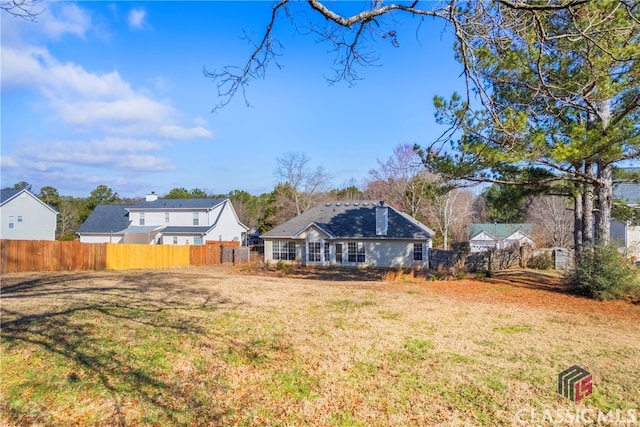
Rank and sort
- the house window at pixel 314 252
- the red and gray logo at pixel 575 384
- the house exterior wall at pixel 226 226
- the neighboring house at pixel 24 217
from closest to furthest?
the red and gray logo at pixel 575 384
the house window at pixel 314 252
the neighboring house at pixel 24 217
the house exterior wall at pixel 226 226

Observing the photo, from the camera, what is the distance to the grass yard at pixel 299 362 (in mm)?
3975

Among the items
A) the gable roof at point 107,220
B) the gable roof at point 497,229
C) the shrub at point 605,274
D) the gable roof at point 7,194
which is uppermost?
the gable roof at point 7,194

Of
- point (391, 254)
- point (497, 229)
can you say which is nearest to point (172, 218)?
point (391, 254)

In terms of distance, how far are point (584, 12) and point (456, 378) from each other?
16.1ft

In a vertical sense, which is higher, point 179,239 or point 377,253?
point 179,239

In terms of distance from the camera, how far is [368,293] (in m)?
11.8

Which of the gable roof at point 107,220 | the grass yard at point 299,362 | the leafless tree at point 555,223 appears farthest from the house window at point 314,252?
the gable roof at point 107,220

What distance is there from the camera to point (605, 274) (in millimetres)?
11250

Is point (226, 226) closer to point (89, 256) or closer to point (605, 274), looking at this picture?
point (89, 256)

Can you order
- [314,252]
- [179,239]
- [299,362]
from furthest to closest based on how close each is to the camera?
[179,239], [314,252], [299,362]

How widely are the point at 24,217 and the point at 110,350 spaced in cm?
3455

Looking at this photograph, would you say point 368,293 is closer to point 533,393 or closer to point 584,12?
point 533,393

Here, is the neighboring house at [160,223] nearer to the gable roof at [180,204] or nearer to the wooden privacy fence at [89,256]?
the gable roof at [180,204]

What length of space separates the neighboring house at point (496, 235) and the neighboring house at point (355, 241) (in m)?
14.3
